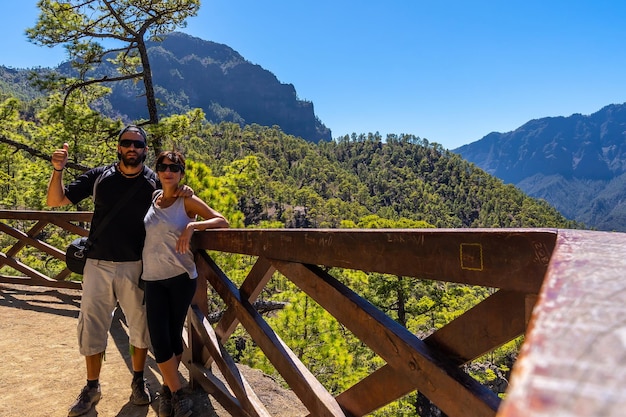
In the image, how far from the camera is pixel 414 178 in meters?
106

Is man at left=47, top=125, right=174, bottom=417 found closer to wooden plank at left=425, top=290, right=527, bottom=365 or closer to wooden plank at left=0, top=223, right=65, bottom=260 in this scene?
wooden plank at left=425, top=290, right=527, bottom=365

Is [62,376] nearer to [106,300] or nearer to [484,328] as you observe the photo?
[106,300]

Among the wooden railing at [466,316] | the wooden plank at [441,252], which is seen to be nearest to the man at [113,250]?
the wooden railing at [466,316]

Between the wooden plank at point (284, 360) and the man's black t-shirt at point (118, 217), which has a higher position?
the man's black t-shirt at point (118, 217)

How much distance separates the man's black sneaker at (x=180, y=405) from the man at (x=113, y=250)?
0.36 m

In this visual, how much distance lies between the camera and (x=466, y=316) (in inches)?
41.1

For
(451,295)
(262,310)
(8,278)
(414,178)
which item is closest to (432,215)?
(414,178)

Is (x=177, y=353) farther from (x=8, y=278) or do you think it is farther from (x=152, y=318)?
(x=8, y=278)

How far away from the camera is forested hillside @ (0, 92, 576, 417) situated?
10.1 metres

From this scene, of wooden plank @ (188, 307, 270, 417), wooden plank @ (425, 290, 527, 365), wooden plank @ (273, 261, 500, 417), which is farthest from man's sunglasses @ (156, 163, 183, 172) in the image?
wooden plank @ (425, 290, 527, 365)

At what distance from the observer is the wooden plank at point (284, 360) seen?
4.95ft

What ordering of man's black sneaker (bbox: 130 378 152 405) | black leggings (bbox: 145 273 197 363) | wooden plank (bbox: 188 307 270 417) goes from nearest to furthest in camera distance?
wooden plank (bbox: 188 307 270 417) → black leggings (bbox: 145 273 197 363) → man's black sneaker (bbox: 130 378 152 405)

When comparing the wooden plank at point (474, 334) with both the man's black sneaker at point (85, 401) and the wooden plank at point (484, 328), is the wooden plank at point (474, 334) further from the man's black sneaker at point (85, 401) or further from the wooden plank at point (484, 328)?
the man's black sneaker at point (85, 401)

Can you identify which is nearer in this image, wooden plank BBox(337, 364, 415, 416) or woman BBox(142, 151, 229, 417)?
wooden plank BBox(337, 364, 415, 416)
